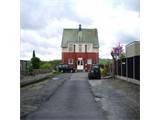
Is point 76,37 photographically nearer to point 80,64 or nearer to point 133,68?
point 80,64

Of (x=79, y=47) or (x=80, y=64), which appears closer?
(x=80, y=64)

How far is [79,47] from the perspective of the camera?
55.5 meters

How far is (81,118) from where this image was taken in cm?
897

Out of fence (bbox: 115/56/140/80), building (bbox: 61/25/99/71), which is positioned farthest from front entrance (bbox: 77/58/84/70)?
fence (bbox: 115/56/140/80)

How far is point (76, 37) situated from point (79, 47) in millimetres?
1570

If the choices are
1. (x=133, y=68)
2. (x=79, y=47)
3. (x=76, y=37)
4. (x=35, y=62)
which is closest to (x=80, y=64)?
(x=79, y=47)

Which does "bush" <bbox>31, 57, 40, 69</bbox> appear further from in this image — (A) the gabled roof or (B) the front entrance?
(A) the gabled roof

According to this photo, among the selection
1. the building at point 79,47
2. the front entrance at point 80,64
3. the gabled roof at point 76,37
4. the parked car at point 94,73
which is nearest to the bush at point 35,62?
the parked car at point 94,73

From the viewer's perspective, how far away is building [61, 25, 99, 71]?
5391 cm

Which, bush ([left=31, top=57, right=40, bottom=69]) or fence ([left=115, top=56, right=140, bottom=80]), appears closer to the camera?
fence ([left=115, top=56, right=140, bottom=80])

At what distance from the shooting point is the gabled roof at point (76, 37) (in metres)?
54.4
